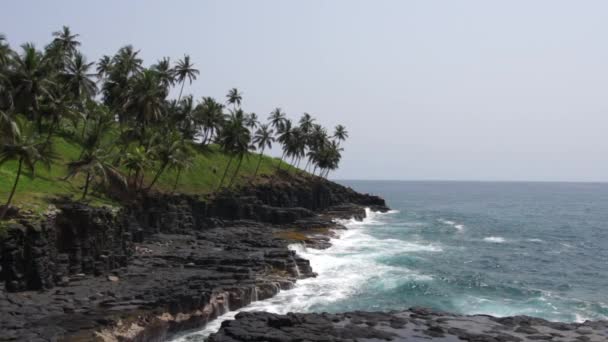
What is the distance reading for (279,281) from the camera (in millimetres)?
51406

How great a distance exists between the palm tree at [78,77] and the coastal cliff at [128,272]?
17.5m

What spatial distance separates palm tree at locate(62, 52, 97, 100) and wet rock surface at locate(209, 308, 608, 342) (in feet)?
161

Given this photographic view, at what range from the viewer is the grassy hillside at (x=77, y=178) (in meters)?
50.7

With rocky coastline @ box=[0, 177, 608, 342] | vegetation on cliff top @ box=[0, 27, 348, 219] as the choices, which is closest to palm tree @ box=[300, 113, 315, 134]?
vegetation on cliff top @ box=[0, 27, 348, 219]

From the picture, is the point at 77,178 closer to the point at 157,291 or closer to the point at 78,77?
the point at 78,77

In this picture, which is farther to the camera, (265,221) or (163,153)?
(265,221)

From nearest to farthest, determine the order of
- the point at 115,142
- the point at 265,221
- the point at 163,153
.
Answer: the point at 163,153 → the point at 115,142 → the point at 265,221

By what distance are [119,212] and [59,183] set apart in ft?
37.6

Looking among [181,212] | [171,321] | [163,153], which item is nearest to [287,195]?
[181,212]

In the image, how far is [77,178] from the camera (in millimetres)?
67375

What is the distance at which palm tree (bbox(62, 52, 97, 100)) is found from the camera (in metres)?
71.2

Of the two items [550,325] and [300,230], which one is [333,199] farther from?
[550,325]

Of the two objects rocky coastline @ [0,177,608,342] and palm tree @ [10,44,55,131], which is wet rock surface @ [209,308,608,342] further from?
palm tree @ [10,44,55,131]

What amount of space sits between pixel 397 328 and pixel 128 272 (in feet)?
90.7
